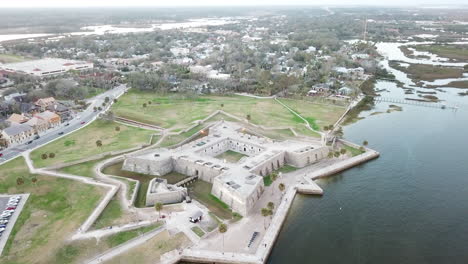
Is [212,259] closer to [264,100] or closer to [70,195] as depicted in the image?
[70,195]

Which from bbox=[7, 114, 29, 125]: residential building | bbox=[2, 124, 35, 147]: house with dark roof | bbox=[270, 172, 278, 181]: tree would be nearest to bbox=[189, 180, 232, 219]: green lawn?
bbox=[270, 172, 278, 181]: tree

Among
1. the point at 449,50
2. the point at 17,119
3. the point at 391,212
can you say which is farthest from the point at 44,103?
the point at 449,50

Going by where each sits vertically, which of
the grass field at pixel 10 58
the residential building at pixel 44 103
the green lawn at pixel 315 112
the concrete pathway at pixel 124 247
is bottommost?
the concrete pathway at pixel 124 247

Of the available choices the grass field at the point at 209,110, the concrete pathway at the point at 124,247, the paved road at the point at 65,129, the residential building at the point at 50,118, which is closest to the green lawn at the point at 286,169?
the grass field at the point at 209,110

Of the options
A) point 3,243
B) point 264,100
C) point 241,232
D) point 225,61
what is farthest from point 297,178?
point 225,61

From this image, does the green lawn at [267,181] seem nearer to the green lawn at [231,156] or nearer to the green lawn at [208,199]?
the green lawn at [231,156]

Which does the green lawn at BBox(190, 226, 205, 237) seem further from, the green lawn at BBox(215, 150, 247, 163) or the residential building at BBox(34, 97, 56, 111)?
the residential building at BBox(34, 97, 56, 111)
